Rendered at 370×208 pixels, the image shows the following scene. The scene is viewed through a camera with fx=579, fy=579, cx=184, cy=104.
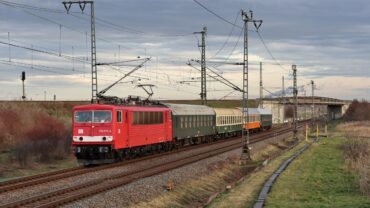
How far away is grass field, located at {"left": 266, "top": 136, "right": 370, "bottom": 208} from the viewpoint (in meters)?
19.3

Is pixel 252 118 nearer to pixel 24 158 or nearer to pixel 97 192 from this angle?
pixel 24 158

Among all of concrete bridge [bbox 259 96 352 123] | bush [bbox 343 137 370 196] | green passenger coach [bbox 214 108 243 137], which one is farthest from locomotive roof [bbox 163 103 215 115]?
concrete bridge [bbox 259 96 352 123]

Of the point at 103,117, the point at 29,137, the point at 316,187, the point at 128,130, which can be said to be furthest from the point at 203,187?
the point at 29,137

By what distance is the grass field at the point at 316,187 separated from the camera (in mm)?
19266

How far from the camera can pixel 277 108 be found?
12888 centimetres

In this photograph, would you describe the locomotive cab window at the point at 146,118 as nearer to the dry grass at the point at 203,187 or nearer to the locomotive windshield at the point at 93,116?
the locomotive windshield at the point at 93,116

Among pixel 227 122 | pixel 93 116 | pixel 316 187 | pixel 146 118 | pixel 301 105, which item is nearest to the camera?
pixel 316 187

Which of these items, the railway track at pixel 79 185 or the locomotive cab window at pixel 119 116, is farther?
the locomotive cab window at pixel 119 116

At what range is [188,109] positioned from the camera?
4816 centimetres

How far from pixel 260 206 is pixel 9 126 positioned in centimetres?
3056

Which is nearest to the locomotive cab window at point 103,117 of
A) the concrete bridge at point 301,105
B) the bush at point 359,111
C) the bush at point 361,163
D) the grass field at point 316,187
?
the grass field at point 316,187

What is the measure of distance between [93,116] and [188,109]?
736 inches

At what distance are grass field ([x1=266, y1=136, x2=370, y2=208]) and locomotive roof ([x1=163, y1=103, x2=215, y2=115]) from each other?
11.1 metres

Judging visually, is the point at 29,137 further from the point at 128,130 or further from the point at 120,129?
the point at 120,129
